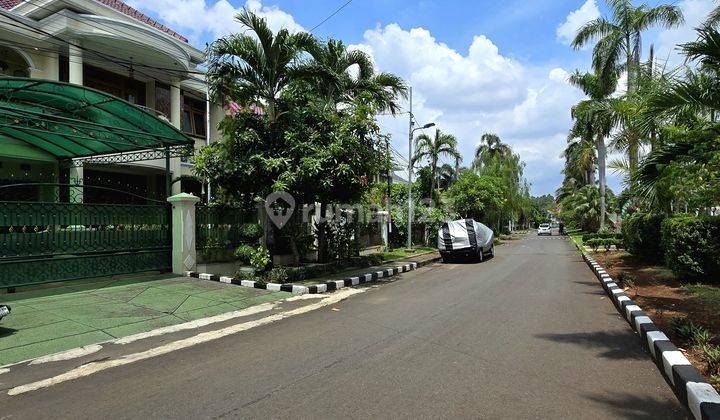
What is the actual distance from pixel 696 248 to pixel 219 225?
11112mm

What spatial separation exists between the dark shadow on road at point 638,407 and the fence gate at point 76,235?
9.46 meters

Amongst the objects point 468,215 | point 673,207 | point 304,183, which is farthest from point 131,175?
point 468,215

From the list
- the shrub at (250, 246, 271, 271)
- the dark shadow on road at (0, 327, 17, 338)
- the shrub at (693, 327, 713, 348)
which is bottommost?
the shrub at (693, 327, 713, 348)

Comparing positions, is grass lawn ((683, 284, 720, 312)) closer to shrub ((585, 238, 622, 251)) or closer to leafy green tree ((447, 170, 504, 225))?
shrub ((585, 238, 622, 251))

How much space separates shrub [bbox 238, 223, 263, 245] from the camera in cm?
1206

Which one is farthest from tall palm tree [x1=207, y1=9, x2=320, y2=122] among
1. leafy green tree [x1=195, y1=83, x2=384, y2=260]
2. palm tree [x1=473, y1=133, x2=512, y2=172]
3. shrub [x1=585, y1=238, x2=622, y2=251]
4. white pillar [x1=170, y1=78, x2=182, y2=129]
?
palm tree [x1=473, y1=133, x2=512, y2=172]

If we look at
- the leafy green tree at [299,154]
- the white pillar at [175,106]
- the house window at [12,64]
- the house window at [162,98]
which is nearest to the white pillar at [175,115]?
the white pillar at [175,106]

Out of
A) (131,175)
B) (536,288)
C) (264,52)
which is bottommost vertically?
(536,288)

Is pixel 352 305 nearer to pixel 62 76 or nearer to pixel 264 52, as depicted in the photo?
pixel 264 52

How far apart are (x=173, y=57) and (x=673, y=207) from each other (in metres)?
16.6

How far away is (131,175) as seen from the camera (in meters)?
18.4

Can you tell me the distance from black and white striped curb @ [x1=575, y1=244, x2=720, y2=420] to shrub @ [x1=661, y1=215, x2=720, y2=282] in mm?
3472

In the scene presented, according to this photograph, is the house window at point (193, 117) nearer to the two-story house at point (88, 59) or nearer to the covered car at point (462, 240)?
the two-story house at point (88, 59)

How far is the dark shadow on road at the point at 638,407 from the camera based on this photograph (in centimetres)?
365
